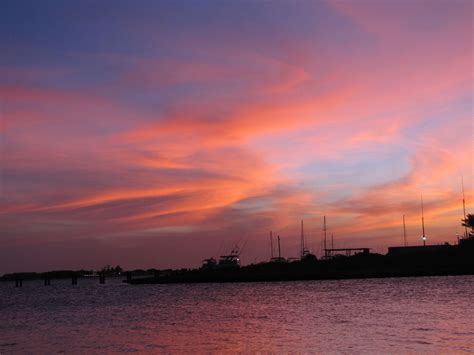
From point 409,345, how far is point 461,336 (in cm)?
483

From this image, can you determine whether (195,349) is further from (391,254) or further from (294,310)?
(391,254)

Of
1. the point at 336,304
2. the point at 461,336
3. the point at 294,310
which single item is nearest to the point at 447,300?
the point at 336,304

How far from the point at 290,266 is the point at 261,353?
16109cm

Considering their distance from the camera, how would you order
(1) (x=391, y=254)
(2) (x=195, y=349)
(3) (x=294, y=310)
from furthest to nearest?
(1) (x=391, y=254) < (3) (x=294, y=310) < (2) (x=195, y=349)

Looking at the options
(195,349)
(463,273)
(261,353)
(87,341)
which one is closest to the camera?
(261,353)

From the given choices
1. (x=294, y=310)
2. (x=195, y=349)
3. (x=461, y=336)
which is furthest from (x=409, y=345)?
(x=294, y=310)

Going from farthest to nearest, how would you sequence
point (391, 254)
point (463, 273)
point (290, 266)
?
point (290, 266)
point (391, 254)
point (463, 273)

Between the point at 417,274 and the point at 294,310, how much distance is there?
97.2m

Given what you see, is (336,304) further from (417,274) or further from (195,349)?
(417,274)

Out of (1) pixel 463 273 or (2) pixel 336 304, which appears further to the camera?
(1) pixel 463 273

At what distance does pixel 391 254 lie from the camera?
602 feet

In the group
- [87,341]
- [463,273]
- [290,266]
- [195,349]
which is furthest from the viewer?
[290,266]

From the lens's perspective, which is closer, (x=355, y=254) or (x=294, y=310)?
(x=294, y=310)

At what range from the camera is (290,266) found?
196 m
